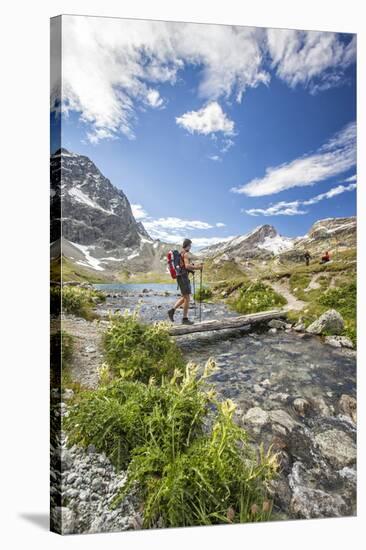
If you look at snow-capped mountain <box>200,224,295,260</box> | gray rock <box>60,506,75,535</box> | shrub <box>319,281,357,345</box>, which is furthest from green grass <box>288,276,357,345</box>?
gray rock <box>60,506,75,535</box>

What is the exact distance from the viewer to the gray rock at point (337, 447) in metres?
6.18

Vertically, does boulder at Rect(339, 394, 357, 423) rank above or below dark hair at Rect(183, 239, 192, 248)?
below

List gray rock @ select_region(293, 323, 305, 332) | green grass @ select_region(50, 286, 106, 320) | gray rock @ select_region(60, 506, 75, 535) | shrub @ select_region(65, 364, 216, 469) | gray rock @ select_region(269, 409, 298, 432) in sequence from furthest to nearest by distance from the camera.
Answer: gray rock @ select_region(293, 323, 305, 332) < gray rock @ select_region(269, 409, 298, 432) < green grass @ select_region(50, 286, 106, 320) < shrub @ select_region(65, 364, 216, 469) < gray rock @ select_region(60, 506, 75, 535)

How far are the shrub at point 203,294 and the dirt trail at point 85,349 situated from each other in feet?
3.14

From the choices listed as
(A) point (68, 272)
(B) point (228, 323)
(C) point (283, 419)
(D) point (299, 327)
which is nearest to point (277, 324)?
(D) point (299, 327)

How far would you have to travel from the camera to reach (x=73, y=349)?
5.68 meters

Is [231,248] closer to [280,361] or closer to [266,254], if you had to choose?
[266,254]

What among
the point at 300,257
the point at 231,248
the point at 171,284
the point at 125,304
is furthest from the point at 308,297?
the point at 125,304

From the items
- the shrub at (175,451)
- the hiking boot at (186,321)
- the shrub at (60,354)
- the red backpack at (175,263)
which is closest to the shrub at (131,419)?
the shrub at (175,451)

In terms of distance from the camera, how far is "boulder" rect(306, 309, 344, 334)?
259 inches

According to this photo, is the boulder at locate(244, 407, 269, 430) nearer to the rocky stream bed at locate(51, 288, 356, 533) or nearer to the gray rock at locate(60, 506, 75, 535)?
the rocky stream bed at locate(51, 288, 356, 533)

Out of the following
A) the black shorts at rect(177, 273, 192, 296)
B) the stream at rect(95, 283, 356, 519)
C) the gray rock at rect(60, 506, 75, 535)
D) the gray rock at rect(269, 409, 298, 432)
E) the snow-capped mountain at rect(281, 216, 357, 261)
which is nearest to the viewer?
the gray rock at rect(60, 506, 75, 535)

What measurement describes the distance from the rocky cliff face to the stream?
45 centimetres

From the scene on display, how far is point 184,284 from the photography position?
623 centimetres
